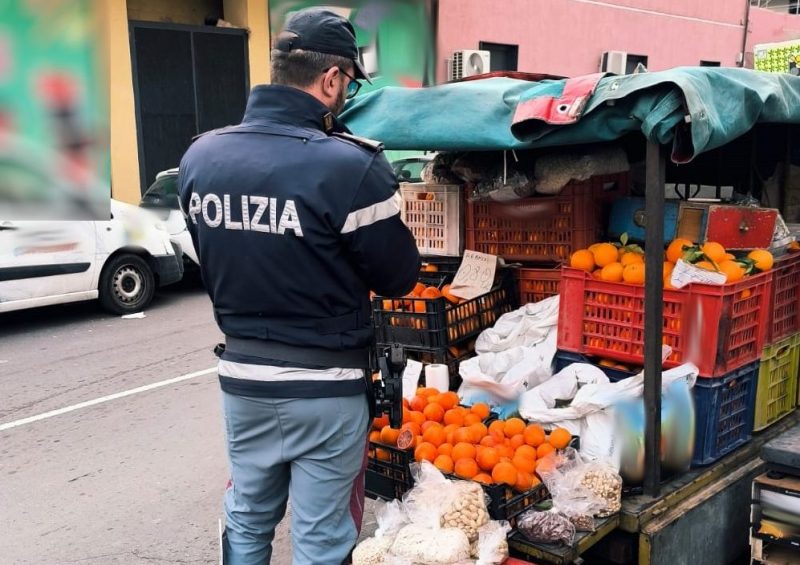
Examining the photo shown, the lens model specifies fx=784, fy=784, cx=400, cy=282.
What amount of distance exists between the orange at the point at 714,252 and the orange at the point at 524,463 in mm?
1220

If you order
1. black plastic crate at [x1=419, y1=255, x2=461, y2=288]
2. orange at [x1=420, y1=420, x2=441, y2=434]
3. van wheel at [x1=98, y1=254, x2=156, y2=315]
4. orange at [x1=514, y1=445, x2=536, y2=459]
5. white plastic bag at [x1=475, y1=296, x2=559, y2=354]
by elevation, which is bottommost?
van wheel at [x1=98, y1=254, x2=156, y2=315]

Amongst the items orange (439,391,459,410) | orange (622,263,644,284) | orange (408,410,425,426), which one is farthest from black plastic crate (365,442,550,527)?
orange (622,263,644,284)

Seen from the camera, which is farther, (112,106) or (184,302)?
(112,106)

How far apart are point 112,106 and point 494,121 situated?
11.1m

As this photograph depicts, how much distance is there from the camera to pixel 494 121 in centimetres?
342

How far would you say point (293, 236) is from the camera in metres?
2.33

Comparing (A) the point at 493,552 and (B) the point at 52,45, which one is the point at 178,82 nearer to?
(B) the point at 52,45

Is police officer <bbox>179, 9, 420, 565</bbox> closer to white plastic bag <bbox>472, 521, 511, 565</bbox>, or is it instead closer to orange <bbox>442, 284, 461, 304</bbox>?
white plastic bag <bbox>472, 521, 511, 565</bbox>

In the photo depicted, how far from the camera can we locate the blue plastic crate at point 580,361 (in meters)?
3.58

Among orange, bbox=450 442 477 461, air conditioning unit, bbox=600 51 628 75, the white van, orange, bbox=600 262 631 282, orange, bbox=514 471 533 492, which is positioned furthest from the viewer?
air conditioning unit, bbox=600 51 628 75

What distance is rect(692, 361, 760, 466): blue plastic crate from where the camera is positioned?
3361 mm

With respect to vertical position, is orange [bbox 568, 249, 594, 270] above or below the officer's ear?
below

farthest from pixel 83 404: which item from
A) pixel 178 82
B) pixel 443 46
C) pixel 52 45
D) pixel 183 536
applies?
pixel 443 46

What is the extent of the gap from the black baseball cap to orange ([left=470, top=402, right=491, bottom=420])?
1769 mm
